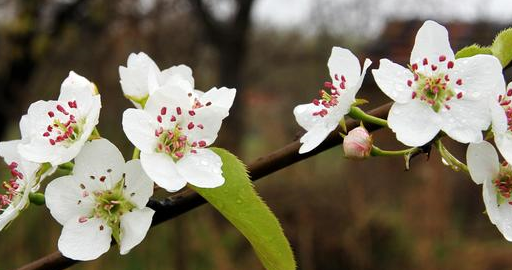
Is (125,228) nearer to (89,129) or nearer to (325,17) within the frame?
(89,129)

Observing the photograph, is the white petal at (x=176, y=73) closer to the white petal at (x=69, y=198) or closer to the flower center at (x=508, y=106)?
the white petal at (x=69, y=198)

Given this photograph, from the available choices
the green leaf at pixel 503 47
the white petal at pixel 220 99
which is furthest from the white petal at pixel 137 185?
the green leaf at pixel 503 47

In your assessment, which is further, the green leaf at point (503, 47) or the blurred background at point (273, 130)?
the blurred background at point (273, 130)

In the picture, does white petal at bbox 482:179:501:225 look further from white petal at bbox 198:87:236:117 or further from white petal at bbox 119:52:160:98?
white petal at bbox 119:52:160:98

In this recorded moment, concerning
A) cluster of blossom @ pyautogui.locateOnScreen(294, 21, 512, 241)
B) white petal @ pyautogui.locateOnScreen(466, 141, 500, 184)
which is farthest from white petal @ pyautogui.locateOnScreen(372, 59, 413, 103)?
white petal @ pyautogui.locateOnScreen(466, 141, 500, 184)

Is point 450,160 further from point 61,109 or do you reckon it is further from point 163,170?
point 61,109

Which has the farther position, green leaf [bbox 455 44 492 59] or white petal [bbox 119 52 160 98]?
white petal [bbox 119 52 160 98]

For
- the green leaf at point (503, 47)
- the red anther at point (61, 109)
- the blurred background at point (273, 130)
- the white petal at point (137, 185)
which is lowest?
the blurred background at point (273, 130)
